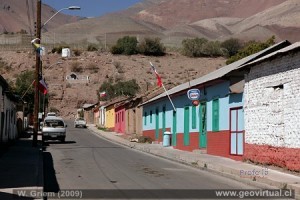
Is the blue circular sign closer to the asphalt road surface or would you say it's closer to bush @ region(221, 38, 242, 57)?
the asphalt road surface

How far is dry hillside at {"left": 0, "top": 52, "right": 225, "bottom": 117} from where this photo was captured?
331 ft

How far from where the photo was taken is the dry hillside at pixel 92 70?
101m

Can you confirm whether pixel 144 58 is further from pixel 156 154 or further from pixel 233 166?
pixel 233 166

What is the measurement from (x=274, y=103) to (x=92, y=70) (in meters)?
89.9

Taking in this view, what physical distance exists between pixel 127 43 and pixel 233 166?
315ft

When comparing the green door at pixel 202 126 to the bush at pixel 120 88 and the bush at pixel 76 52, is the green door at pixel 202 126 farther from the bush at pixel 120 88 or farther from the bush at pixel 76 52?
the bush at pixel 76 52

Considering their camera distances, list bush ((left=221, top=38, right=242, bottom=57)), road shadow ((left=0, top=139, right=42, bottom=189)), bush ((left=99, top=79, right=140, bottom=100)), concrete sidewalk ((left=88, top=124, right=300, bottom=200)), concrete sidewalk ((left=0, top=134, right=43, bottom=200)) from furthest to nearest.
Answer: bush ((left=221, top=38, right=242, bottom=57))
bush ((left=99, top=79, right=140, bottom=100))
concrete sidewalk ((left=88, top=124, right=300, bottom=200))
road shadow ((left=0, top=139, right=42, bottom=189))
concrete sidewalk ((left=0, top=134, right=43, bottom=200))

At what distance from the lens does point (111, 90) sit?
3669 inches

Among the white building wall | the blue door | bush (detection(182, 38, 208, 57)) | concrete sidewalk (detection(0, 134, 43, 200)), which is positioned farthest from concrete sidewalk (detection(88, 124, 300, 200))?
bush (detection(182, 38, 208, 57))

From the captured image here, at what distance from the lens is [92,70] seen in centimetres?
10750

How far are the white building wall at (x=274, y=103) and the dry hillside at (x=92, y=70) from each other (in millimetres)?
74710

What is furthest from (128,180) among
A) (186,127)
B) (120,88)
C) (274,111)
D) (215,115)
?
(120,88)

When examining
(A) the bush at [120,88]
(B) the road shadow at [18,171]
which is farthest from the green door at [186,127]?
(A) the bush at [120,88]

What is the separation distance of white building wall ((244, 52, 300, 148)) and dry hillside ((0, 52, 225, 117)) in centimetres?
7471
